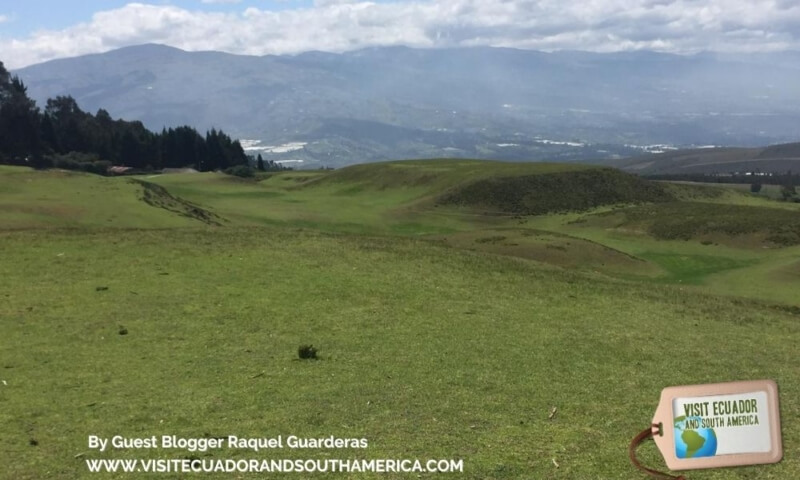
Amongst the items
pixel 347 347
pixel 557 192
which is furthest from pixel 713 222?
pixel 347 347

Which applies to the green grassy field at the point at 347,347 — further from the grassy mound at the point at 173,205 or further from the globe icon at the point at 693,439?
the grassy mound at the point at 173,205

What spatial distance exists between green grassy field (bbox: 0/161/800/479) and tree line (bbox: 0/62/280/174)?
68.6 m

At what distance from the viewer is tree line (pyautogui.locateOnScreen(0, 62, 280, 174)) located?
9344 cm

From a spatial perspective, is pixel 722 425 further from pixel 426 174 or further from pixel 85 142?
pixel 85 142

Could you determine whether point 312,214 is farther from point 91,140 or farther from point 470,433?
point 91,140

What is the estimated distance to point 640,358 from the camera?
15.0 metres

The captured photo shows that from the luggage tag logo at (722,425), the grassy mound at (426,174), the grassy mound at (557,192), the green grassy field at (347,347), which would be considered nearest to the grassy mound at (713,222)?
the grassy mound at (557,192)

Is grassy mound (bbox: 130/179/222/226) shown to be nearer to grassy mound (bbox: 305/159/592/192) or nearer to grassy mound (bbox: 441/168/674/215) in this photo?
grassy mound (bbox: 441/168/674/215)

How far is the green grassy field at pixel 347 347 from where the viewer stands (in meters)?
9.91

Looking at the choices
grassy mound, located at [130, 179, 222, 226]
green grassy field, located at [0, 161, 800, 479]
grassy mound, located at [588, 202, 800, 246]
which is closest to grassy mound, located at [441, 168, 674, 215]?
grassy mound, located at [588, 202, 800, 246]

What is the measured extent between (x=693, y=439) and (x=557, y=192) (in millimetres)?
72577

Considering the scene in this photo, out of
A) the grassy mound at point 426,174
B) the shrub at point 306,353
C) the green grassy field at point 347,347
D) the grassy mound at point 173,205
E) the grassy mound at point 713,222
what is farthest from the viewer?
the grassy mound at point 426,174

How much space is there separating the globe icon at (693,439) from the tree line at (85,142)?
325ft

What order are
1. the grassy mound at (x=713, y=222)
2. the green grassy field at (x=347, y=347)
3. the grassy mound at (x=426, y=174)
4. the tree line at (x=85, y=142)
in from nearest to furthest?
the green grassy field at (x=347, y=347)
the grassy mound at (x=713, y=222)
the grassy mound at (x=426, y=174)
the tree line at (x=85, y=142)
